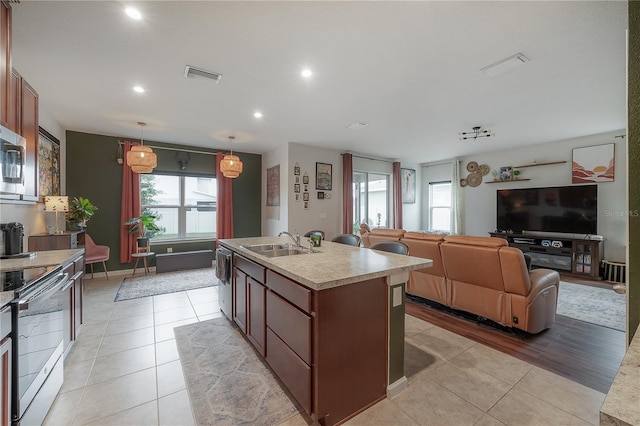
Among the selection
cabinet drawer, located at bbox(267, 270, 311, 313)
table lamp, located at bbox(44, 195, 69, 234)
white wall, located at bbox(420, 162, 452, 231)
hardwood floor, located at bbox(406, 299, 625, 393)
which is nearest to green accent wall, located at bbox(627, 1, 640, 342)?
hardwood floor, located at bbox(406, 299, 625, 393)

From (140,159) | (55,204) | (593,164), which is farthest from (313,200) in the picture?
(593,164)

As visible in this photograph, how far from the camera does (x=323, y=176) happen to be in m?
6.18

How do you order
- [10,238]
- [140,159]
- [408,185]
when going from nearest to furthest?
[10,238] → [140,159] → [408,185]

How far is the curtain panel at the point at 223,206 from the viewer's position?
20.0 ft

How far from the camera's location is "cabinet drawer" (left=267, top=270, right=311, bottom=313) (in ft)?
5.22

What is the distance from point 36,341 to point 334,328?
1762 mm

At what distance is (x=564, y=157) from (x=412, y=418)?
20.6 feet

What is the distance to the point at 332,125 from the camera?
450 centimetres

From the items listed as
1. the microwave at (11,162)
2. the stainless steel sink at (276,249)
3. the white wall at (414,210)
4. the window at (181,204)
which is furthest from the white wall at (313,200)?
the microwave at (11,162)

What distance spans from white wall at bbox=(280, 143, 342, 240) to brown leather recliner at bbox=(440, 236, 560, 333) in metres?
3.29

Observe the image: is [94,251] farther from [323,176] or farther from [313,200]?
[323,176]

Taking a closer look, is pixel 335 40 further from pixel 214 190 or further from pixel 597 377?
pixel 214 190

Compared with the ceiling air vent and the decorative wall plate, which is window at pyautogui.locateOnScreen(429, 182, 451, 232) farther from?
the ceiling air vent

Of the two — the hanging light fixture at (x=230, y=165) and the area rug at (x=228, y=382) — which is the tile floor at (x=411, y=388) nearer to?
the area rug at (x=228, y=382)
